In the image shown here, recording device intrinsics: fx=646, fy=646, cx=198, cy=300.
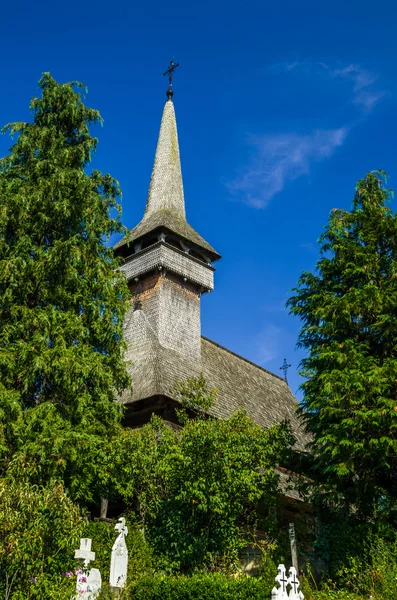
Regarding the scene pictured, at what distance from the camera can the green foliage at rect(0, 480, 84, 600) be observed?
406 inches

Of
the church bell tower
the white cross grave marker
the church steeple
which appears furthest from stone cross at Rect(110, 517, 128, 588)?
the church steeple

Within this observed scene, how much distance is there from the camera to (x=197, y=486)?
14312 mm

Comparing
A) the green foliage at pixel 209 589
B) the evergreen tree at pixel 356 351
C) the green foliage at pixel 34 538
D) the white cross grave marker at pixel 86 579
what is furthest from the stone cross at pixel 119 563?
the evergreen tree at pixel 356 351

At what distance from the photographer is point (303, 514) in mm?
18172

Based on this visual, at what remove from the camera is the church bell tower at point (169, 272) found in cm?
2666

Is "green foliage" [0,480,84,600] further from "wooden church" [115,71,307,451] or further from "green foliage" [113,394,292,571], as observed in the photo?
"wooden church" [115,71,307,451]

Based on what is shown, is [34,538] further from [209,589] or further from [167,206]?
[167,206]

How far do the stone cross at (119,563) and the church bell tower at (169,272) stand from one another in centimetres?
1242

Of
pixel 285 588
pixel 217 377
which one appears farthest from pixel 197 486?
pixel 217 377

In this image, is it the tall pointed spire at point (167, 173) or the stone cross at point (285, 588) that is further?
the tall pointed spire at point (167, 173)

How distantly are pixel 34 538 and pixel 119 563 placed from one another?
3.43 metres

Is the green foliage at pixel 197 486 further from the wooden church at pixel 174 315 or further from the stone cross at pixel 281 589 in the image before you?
the wooden church at pixel 174 315

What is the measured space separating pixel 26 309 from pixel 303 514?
9542 mm

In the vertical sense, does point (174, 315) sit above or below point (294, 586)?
above
